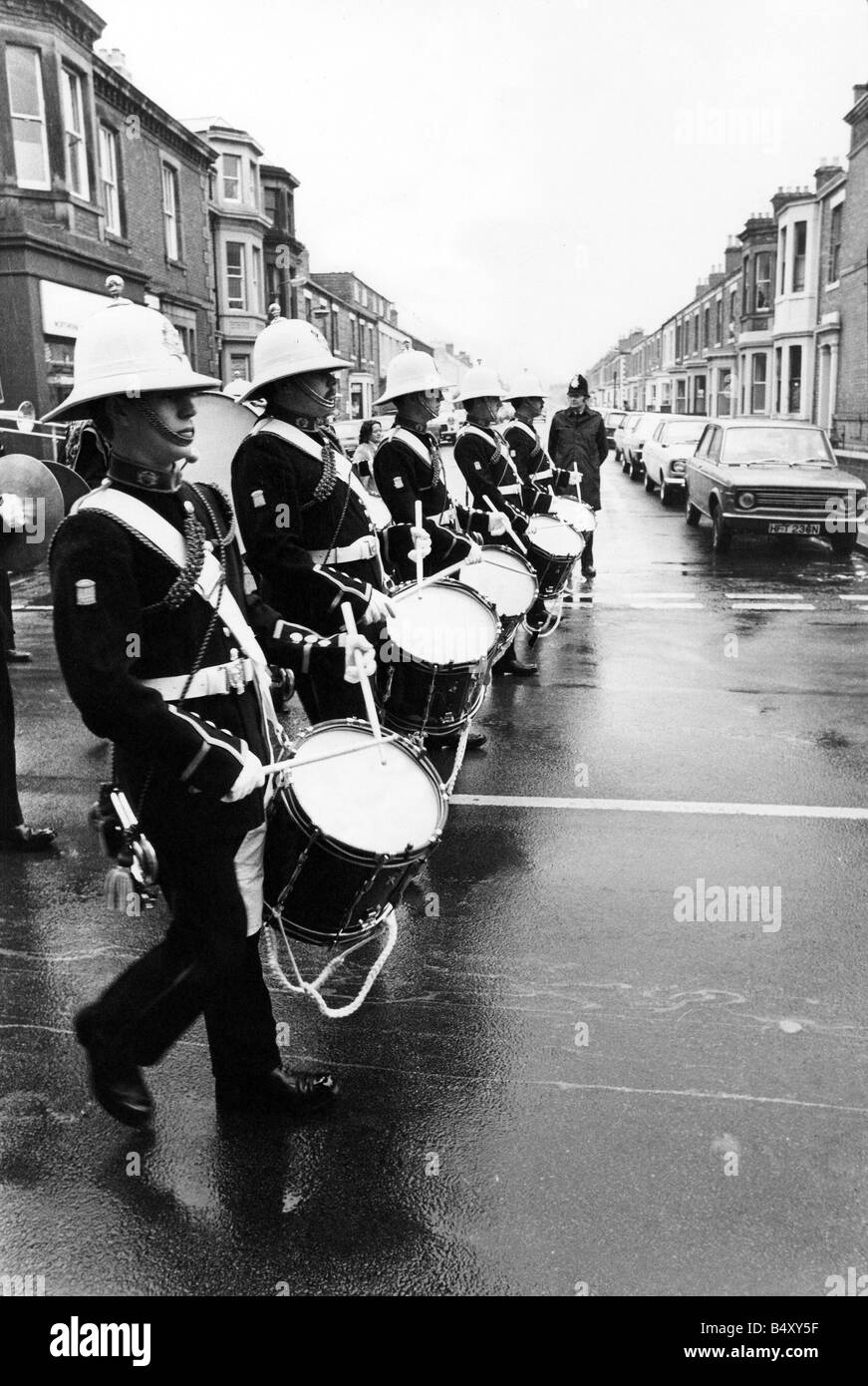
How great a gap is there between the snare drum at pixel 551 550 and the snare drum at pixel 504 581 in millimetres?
1156

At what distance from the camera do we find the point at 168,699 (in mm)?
2947

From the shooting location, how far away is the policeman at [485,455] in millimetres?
8195

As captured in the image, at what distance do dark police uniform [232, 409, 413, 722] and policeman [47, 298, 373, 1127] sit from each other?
1.14 m

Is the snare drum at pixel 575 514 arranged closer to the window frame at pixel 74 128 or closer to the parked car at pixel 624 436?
the window frame at pixel 74 128

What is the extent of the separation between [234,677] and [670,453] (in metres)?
21.5

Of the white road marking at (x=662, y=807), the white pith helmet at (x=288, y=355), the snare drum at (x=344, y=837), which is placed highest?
the white pith helmet at (x=288, y=355)

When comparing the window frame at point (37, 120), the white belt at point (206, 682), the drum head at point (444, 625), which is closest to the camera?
the white belt at point (206, 682)

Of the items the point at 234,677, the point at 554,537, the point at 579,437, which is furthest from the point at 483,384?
the point at 234,677

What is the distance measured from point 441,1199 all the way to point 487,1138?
29 centimetres

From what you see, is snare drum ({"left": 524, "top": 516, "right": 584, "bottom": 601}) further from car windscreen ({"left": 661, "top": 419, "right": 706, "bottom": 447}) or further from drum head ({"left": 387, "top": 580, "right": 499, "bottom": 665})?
car windscreen ({"left": 661, "top": 419, "right": 706, "bottom": 447})

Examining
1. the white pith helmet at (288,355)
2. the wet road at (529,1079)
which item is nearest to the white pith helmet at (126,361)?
the white pith helmet at (288,355)

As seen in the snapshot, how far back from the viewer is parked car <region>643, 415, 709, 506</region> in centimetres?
2269
